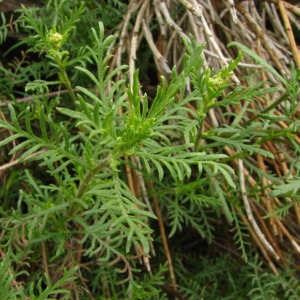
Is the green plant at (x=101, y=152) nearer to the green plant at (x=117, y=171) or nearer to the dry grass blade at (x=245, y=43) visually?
the green plant at (x=117, y=171)

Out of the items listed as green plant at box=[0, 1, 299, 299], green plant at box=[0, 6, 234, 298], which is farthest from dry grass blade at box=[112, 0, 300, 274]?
green plant at box=[0, 6, 234, 298]

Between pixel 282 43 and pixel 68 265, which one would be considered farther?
pixel 282 43

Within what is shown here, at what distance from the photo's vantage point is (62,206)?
1201 mm

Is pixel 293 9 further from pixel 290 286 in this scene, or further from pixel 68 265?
pixel 68 265

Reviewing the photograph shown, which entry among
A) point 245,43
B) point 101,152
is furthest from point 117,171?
point 245,43

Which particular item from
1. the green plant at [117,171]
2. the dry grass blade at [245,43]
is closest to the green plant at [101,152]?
the green plant at [117,171]

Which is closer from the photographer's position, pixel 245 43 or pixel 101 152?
pixel 101 152

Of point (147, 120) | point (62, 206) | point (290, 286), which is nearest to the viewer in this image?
point (147, 120)

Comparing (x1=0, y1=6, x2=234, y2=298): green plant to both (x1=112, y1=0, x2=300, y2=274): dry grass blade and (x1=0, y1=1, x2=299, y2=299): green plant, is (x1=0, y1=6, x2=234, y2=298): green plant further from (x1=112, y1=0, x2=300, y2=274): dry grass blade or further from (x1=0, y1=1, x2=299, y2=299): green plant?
(x1=112, y1=0, x2=300, y2=274): dry grass blade

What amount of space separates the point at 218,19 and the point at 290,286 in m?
1.08

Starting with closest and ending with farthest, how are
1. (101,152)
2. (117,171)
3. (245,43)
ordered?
(117,171)
(101,152)
(245,43)

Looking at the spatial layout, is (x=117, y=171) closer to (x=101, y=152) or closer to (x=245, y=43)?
(x=101, y=152)

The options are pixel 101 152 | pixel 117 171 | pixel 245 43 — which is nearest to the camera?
pixel 117 171

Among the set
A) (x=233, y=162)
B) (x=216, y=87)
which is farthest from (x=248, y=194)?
(x=216, y=87)
